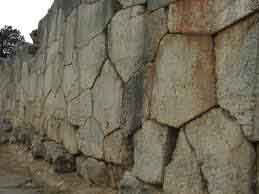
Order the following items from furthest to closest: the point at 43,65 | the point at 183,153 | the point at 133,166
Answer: the point at 43,65 < the point at 133,166 < the point at 183,153

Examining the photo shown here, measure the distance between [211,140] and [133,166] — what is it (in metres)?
0.89

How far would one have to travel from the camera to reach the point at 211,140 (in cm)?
211

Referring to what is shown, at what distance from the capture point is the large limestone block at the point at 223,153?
188 centimetres

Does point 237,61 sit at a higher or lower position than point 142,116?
higher

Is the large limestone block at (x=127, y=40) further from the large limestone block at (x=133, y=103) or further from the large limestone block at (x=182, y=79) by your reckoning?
the large limestone block at (x=182, y=79)

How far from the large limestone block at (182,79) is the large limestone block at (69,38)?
2.04 m

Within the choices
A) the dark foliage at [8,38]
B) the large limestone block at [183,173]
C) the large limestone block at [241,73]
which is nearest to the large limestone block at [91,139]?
the large limestone block at [183,173]

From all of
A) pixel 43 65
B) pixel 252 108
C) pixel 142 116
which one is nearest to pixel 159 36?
pixel 142 116

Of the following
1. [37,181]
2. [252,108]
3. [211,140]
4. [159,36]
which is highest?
[159,36]

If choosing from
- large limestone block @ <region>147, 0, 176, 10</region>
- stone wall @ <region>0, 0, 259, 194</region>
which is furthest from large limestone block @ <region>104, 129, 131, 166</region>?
large limestone block @ <region>147, 0, 176, 10</region>

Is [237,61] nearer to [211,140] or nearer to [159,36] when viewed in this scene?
[211,140]

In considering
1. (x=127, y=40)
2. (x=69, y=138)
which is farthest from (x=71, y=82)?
(x=127, y=40)

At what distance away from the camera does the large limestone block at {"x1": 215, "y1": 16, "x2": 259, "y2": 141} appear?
1863mm

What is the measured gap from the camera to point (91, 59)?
3.83 metres
